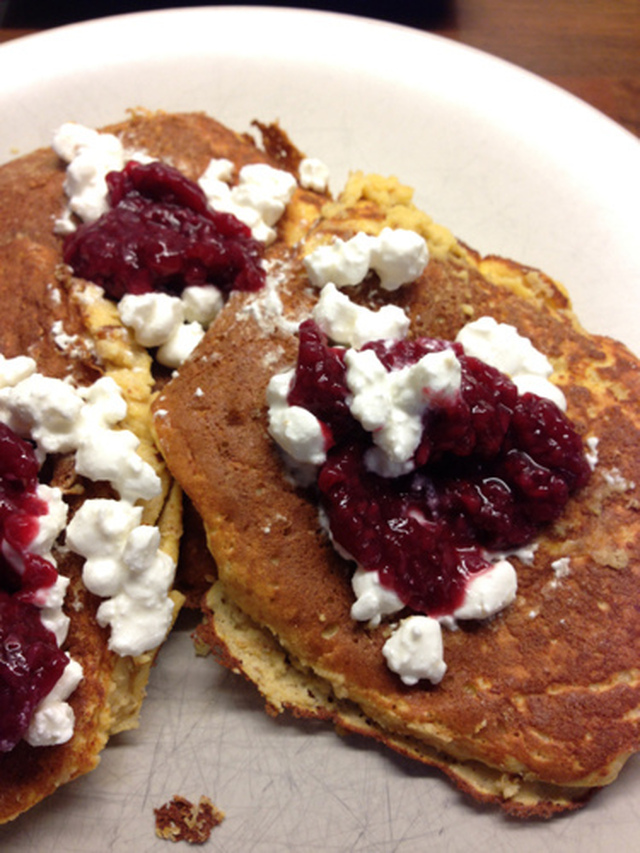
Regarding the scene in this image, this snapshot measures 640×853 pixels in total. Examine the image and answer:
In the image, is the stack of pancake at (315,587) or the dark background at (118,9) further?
the dark background at (118,9)

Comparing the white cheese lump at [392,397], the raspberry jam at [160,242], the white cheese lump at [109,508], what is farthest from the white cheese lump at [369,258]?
the white cheese lump at [109,508]

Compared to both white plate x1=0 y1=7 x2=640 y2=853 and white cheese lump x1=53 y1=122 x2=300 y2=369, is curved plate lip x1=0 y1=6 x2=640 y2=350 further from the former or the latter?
white cheese lump x1=53 y1=122 x2=300 y2=369

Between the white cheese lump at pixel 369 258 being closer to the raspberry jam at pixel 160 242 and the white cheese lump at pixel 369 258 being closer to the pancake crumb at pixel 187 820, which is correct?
the raspberry jam at pixel 160 242

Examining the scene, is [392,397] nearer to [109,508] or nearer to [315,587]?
[315,587]

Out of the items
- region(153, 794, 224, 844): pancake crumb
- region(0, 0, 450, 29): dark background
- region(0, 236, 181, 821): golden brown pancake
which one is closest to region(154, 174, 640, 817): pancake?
region(0, 236, 181, 821): golden brown pancake

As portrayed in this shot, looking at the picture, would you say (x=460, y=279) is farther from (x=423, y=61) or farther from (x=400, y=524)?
(x=423, y=61)

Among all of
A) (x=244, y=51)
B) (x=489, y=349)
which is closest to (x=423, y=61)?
(x=244, y=51)
